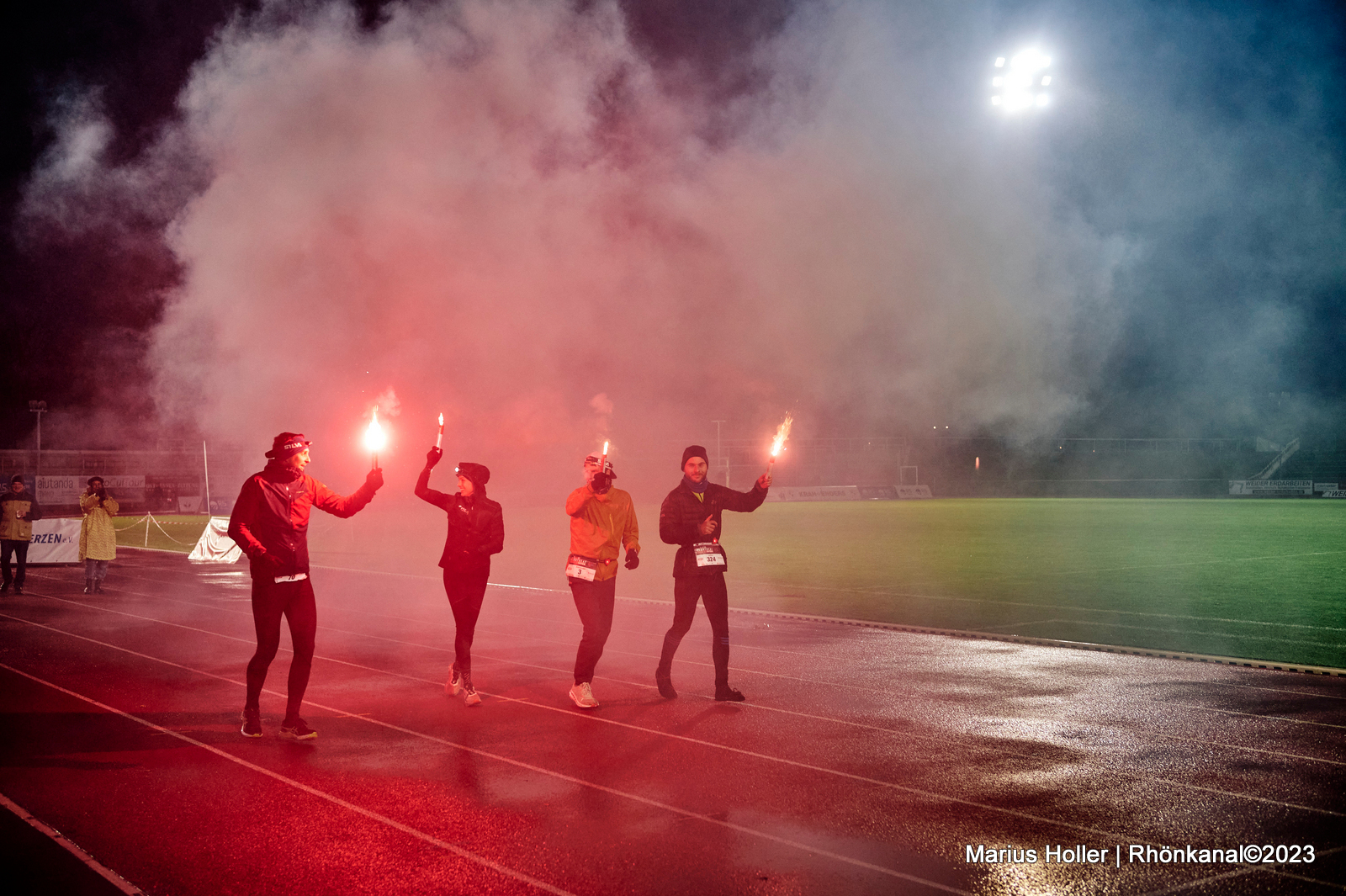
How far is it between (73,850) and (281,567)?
217cm

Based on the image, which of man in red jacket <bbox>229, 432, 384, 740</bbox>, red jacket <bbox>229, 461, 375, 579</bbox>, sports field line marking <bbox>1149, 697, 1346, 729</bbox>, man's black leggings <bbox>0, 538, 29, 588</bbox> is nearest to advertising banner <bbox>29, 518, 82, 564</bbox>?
man's black leggings <bbox>0, 538, 29, 588</bbox>

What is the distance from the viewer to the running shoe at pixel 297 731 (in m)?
6.29

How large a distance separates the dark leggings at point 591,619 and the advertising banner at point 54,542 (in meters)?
17.3

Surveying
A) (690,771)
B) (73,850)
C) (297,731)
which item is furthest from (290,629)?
(690,771)

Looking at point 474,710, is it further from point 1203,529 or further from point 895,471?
point 895,471

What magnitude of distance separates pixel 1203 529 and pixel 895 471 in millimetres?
34089

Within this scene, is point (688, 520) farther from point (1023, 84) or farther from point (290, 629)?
point (1023, 84)

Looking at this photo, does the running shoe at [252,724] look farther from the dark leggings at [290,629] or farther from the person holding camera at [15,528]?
the person holding camera at [15,528]

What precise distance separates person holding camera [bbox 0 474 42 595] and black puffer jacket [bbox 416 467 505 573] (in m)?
10.7

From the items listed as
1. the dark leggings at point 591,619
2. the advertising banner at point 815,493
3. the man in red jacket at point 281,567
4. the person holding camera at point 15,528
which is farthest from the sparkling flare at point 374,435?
the advertising banner at point 815,493

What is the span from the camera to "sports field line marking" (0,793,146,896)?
13.0 feet

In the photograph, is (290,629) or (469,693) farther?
(469,693)

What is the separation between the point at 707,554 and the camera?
741 cm

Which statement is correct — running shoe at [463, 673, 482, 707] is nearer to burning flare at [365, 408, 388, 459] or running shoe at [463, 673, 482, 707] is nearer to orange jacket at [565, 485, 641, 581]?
orange jacket at [565, 485, 641, 581]
